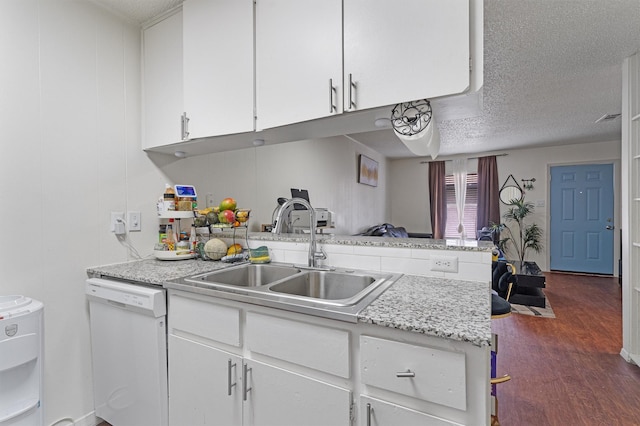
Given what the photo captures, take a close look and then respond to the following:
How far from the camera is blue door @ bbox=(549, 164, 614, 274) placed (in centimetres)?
519

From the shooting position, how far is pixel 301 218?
2564 mm

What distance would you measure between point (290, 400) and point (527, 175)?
6399 mm

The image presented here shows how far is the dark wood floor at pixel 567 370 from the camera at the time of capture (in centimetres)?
176

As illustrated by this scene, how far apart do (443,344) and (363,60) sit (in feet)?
3.40

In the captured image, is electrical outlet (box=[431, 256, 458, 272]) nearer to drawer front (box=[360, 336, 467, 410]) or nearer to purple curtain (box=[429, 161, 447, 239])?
drawer front (box=[360, 336, 467, 410])

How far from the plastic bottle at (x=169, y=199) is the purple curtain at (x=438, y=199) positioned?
5.64 metres

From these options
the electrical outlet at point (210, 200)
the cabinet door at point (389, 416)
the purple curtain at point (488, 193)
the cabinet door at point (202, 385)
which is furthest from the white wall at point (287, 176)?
the purple curtain at point (488, 193)

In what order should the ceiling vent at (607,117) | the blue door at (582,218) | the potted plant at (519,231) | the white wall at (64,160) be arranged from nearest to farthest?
the white wall at (64,160), the ceiling vent at (607,117), the blue door at (582,218), the potted plant at (519,231)

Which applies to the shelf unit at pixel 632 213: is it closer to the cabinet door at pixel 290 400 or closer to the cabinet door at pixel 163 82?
the cabinet door at pixel 290 400

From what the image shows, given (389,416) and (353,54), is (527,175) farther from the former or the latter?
(389,416)

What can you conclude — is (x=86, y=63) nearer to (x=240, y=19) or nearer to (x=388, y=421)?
(x=240, y=19)

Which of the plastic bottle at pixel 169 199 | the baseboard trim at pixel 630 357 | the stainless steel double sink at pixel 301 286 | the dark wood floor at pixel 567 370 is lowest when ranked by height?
the dark wood floor at pixel 567 370

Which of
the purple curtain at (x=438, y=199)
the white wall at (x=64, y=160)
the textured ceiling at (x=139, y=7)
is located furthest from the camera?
the purple curtain at (x=438, y=199)

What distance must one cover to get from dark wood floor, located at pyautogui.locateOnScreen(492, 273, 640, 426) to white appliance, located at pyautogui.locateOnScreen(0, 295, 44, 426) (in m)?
2.24
